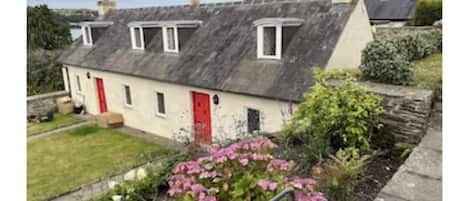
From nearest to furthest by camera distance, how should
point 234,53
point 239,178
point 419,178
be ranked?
point 239,178 → point 419,178 → point 234,53

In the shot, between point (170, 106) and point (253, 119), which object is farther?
point (170, 106)

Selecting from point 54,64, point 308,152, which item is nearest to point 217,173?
point 308,152

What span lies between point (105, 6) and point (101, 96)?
5.81 m

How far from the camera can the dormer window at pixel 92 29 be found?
1852cm

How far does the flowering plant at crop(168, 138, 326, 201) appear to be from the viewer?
3184 mm

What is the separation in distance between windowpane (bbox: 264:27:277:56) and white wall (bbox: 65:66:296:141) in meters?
1.69

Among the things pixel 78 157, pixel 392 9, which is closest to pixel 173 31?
pixel 78 157

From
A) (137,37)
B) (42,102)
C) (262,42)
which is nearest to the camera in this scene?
(262,42)

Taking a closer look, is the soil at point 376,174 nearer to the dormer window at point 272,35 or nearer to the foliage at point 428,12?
the dormer window at point 272,35

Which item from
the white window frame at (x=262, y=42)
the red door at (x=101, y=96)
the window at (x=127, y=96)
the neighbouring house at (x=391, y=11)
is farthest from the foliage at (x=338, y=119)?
the neighbouring house at (x=391, y=11)

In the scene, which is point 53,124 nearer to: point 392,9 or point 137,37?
point 137,37

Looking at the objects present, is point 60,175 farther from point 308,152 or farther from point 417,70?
point 417,70

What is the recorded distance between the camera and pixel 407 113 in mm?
5145
